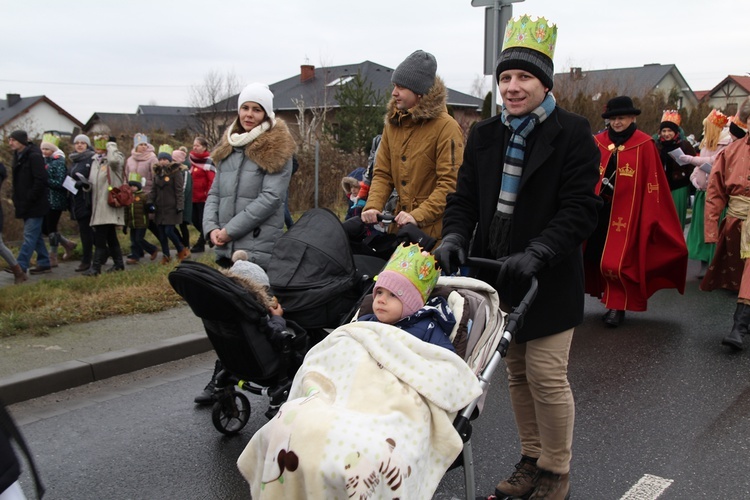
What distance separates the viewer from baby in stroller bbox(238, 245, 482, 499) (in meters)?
2.41

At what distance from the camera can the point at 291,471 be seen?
8.04ft

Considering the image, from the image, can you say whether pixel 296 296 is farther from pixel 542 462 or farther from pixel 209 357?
pixel 209 357

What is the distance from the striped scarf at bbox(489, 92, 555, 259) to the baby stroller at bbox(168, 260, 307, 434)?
1362 mm

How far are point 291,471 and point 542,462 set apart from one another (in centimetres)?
153

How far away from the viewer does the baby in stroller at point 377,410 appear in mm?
2410

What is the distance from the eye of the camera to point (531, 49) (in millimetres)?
3172

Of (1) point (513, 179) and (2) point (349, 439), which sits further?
(1) point (513, 179)

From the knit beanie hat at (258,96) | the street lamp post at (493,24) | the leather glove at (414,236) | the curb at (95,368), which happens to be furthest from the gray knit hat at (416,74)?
the street lamp post at (493,24)

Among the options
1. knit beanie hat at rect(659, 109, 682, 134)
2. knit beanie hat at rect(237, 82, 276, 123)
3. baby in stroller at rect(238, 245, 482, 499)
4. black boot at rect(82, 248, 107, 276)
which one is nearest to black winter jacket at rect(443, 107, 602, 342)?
baby in stroller at rect(238, 245, 482, 499)

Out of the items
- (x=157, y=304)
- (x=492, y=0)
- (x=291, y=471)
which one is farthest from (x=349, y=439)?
(x=492, y=0)

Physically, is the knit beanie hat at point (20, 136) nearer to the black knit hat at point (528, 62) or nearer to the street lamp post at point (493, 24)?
the street lamp post at point (493, 24)

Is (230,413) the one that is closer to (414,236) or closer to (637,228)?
(414,236)

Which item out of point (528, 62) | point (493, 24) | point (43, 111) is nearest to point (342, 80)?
point (493, 24)

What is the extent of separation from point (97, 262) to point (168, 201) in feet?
4.83
